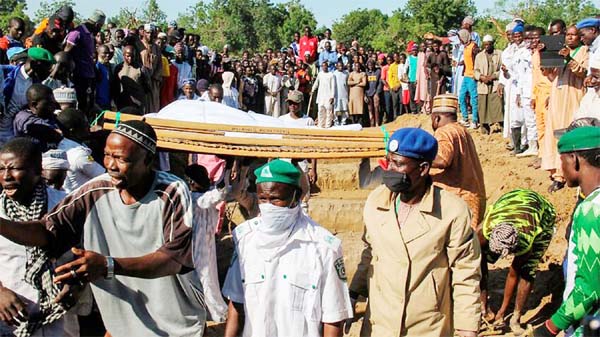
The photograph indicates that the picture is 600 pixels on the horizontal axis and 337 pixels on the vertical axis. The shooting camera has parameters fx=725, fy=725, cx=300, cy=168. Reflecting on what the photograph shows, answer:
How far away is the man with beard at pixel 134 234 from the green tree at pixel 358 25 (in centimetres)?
4264

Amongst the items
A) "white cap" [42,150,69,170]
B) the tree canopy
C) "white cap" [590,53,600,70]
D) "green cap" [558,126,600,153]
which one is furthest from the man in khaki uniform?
the tree canopy

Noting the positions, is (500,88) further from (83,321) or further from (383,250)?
(383,250)

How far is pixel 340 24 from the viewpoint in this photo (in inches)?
1921

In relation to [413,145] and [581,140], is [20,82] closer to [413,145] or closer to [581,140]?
[413,145]

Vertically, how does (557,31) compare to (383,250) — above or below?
above

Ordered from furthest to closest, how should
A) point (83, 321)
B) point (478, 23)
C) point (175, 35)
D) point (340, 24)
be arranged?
point (340, 24)
point (478, 23)
point (175, 35)
point (83, 321)

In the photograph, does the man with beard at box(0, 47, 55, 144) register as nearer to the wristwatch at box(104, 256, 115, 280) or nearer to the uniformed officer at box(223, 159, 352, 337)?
the uniformed officer at box(223, 159, 352, 337)

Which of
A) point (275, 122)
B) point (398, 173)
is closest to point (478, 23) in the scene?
point (275, 122)

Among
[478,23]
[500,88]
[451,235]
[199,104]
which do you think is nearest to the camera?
[451,235]

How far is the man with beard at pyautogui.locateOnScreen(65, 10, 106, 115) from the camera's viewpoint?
27.9ft

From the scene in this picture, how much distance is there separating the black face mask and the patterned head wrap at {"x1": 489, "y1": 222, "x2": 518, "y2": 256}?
251cm

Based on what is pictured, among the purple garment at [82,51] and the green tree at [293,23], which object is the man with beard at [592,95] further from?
the green tree at [293,23]

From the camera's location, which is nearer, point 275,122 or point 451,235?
point 451,235

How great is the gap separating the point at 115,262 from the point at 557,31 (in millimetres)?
8134
